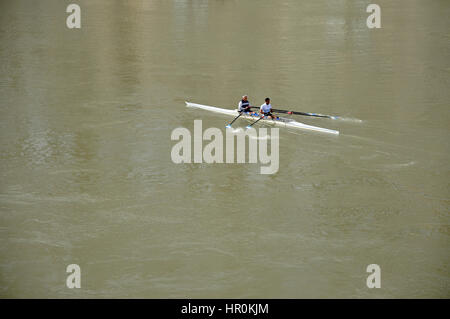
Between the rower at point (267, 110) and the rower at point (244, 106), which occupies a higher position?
the rower at point (244, 106)

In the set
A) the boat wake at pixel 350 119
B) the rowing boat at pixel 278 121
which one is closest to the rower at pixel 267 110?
the rowing boat at pixel 278 121

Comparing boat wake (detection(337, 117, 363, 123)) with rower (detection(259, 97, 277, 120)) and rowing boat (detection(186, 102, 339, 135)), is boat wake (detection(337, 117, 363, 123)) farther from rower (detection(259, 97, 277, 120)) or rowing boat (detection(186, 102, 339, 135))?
rower (detection(259, 97, 277, 120))

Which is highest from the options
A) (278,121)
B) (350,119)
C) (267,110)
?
(267,110)

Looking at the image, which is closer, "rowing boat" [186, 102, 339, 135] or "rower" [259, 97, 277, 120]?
"rowing boat" [186, 102, 339, 135]

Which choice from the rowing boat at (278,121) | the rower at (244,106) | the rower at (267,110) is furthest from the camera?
the rower at (244,106)

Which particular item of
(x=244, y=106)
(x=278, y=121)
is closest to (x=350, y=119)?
(x=278, y=121)

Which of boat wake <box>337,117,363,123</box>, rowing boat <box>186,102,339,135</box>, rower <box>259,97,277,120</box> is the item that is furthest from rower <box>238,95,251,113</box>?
boat wake <box>337,117,363,123</box>

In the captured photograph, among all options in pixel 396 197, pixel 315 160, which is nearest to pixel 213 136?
pixel 315 160

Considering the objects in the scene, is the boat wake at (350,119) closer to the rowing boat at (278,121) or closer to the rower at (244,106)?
the rowing boat at (278,121)

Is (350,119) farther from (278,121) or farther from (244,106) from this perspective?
(244,106)

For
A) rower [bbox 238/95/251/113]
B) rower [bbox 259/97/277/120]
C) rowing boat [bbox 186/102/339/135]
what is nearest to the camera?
rowing boat [bbox 186/102/339/135]

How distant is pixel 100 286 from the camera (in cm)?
1031

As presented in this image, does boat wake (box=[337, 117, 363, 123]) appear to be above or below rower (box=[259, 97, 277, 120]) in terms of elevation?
below

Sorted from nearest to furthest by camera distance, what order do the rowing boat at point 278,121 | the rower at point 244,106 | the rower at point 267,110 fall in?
the rowing boat at point 278,121
the rower at point 267,110
the rower at point 244,106
